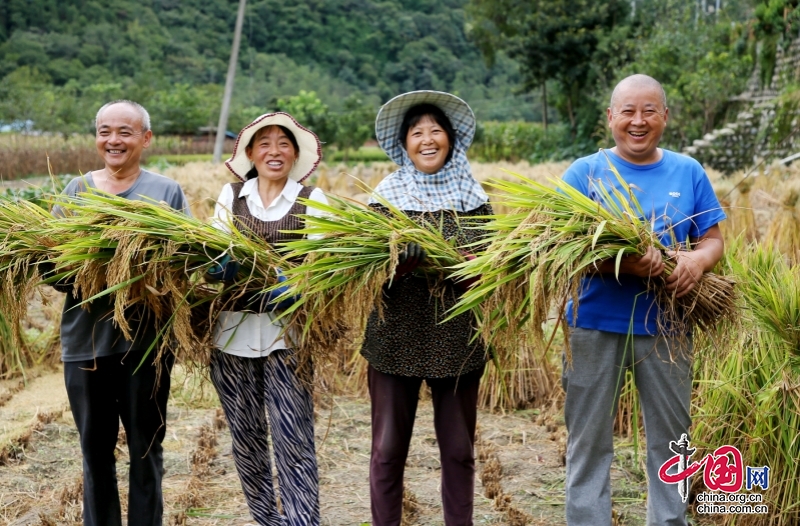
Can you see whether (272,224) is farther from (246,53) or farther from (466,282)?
(246,53)

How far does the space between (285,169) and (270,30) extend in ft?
160

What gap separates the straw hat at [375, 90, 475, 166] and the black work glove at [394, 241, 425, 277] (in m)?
0.56

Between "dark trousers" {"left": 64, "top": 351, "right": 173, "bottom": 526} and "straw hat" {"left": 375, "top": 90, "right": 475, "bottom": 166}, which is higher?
"straw hat" {"left": 375, "top": 90, "right": 475, "bottom": 166}

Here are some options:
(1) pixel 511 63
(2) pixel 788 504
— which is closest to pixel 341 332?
(2) pixel 788 504

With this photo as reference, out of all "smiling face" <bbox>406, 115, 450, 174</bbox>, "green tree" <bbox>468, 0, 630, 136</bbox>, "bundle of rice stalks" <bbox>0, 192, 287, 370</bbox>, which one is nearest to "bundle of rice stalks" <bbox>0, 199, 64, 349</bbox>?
"bundle of rice stalks" <bbox>0, 192, 287, 370</bbox>

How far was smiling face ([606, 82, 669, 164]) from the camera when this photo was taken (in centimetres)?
282

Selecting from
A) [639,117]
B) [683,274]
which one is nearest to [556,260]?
[683,274]

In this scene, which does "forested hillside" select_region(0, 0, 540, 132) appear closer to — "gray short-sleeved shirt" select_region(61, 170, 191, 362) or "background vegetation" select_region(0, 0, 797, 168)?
"background vegetation" select_region(0, 0, 797, 168)

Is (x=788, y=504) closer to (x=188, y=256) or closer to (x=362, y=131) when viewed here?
(x=188, y=256)

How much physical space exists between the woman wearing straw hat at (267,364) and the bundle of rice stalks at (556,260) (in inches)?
29.9

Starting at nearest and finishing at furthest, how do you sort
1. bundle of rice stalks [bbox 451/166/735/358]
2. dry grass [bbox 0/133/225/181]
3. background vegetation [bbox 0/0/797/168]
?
bundle of rice stalks [bbox 451/166/735/358] < dry grass [bbox 0/133/225/181] < background vegetation [bbox 0/0/797/168]

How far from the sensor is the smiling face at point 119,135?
3.11m

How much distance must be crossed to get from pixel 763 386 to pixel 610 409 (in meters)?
0.83

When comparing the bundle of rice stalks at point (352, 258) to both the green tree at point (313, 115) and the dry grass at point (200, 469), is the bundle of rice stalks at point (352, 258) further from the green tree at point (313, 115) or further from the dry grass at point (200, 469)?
the green tree at point (313, 115)
